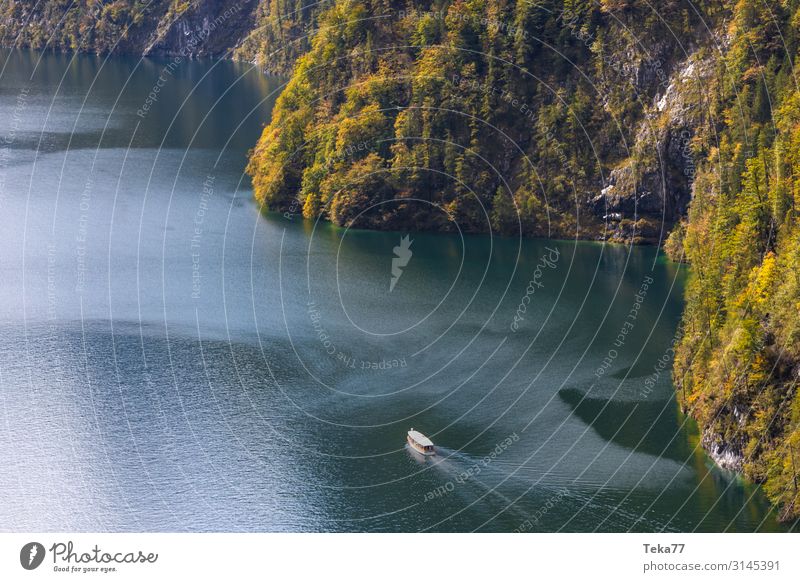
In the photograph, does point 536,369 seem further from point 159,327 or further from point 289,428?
point 159,327

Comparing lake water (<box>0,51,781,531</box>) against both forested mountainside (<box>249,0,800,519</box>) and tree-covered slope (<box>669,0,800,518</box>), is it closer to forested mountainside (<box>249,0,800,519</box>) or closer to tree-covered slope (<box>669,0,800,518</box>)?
tree-covered slope (<box>669,0,800,518</box>)

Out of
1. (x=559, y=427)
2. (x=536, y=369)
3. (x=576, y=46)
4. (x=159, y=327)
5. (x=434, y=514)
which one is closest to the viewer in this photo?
(x=434, y=514)

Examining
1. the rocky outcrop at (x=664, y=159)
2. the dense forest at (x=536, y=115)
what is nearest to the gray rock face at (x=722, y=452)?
the dense forest at (x=536, y=115)

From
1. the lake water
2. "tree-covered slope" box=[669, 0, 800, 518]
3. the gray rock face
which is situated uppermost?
"tree-covered slope" box=[669, 0, 800, 518]

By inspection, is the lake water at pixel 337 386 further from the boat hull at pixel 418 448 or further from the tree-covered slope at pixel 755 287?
the tree-covered slope at pixel 755 287

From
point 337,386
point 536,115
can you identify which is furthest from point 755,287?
point 536,115

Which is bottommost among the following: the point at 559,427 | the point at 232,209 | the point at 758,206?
the point at 232,209

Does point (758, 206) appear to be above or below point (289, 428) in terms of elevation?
above

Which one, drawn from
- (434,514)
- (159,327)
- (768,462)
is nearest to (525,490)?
(434,514)


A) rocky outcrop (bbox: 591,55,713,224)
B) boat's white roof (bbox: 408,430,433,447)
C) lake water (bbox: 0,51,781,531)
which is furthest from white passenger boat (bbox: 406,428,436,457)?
rocky outcrop (bbox: 591,55,713,224)
